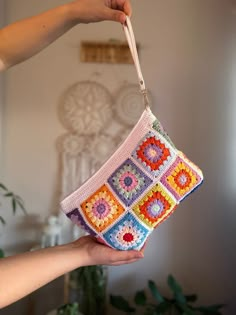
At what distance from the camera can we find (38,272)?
0.46 meters

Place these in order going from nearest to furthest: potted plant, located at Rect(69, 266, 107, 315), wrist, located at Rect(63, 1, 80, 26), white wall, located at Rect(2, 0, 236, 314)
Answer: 1. wrist, located at Rect(63, 1, 80, 26)
2. potted plant, located at Rect(69, 266, 107, 315)
3. white wall, located at Rect(2, 0, 236, 314)

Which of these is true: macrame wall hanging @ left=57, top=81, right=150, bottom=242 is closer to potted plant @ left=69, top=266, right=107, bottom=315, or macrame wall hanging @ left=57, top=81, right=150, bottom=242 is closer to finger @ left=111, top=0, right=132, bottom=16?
potted plant @ left=69, top=266, right=107, bottom=315

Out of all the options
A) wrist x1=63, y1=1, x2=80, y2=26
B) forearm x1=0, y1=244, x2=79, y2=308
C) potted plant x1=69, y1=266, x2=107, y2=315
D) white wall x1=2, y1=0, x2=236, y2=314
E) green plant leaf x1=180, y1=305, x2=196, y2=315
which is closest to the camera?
forearm x1=0, y1=244, x2=79, y2=308

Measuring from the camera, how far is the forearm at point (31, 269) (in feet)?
1.41

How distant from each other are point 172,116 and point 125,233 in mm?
990

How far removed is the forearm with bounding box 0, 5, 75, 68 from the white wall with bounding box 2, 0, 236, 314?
0.89 meters

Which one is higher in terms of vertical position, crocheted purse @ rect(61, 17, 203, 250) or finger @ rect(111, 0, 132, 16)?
finger @ rect(111, 0, 132, 16)

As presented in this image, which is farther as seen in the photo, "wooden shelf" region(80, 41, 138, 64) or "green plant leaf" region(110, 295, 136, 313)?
"wooden shelf" region(80, 41, 138, 64)

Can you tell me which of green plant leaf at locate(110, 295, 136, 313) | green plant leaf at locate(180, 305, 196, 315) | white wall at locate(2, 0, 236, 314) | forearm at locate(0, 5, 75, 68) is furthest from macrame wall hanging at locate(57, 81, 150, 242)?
forearm at locate(0, 5, 75, 68)

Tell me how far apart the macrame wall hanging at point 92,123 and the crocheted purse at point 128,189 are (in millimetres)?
909

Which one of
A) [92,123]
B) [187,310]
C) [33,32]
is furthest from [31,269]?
[92,123]

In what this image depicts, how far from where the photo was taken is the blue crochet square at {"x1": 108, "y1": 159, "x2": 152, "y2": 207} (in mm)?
519

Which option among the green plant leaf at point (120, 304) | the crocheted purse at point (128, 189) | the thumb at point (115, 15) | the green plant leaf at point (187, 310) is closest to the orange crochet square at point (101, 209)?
the crocheted purse at point (128, 189)

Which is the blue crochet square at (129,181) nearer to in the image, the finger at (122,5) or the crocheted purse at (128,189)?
the crocheted purse at (128,189)
